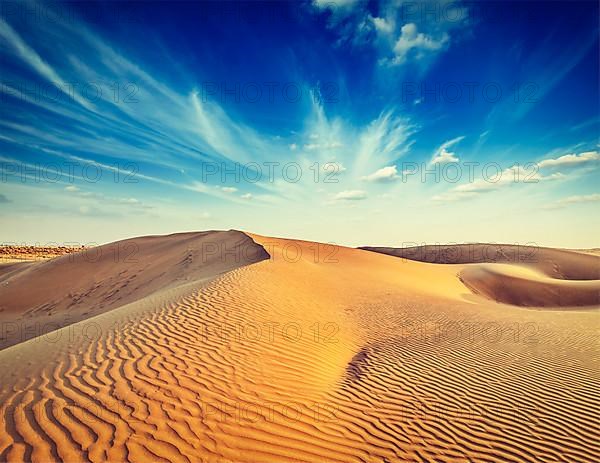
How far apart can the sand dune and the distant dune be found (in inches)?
467

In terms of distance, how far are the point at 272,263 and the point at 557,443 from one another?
11644mm

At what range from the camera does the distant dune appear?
18.8 meters

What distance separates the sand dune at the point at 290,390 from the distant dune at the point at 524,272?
11.9 m

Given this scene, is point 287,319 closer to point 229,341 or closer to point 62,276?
point 229,341

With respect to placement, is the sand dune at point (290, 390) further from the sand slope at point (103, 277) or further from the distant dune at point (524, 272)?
the distant dune at point (524, 272)

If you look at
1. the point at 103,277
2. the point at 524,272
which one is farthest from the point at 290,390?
the point at 524,272

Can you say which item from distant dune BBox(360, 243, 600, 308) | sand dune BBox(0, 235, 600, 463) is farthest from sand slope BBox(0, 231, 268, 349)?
distant dune BBox(360, 243, 600, 308)

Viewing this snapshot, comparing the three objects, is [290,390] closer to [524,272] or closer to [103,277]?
[103,277]

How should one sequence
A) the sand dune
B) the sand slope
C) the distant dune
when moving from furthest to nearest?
the distant dune → the sand slope → the sand dune

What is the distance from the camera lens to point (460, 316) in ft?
34.4

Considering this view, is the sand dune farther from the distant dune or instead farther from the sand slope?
the distant dune

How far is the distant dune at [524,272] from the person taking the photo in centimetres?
1883

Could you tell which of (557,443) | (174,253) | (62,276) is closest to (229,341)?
(557,443)

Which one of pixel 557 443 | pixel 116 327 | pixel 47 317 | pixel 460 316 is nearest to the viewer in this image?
pixel 557 443
